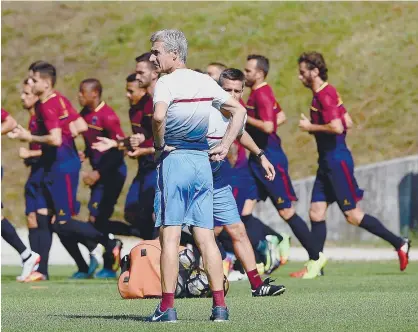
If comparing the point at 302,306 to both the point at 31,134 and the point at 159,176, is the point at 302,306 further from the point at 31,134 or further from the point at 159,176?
the point at 31,134

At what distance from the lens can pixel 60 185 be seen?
14.3 m

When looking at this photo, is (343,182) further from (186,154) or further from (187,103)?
(187,103)

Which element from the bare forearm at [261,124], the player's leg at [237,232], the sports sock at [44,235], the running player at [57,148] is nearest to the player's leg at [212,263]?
the player's leg at [237,232]

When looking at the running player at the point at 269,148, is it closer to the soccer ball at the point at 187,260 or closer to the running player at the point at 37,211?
the running player at the point at 37,211

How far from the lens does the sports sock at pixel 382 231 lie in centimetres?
1440

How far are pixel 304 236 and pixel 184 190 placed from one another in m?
5.94

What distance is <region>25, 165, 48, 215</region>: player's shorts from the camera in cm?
1445

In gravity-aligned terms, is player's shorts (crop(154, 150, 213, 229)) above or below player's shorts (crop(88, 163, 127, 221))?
above

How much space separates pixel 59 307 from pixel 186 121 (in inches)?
90.3

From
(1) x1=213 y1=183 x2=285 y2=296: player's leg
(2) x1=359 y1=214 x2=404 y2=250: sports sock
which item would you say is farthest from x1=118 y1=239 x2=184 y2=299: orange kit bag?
(2) x1=359 y1=214 x2=404 y2=250: sports sock

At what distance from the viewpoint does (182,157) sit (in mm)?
8578

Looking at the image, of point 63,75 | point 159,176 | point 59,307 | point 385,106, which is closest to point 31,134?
point 59,307

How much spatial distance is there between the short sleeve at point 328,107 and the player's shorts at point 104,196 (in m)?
2.71

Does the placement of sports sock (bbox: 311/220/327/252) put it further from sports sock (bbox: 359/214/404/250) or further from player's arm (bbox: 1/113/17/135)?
player's arm (bbox: 1/113/17/135)
